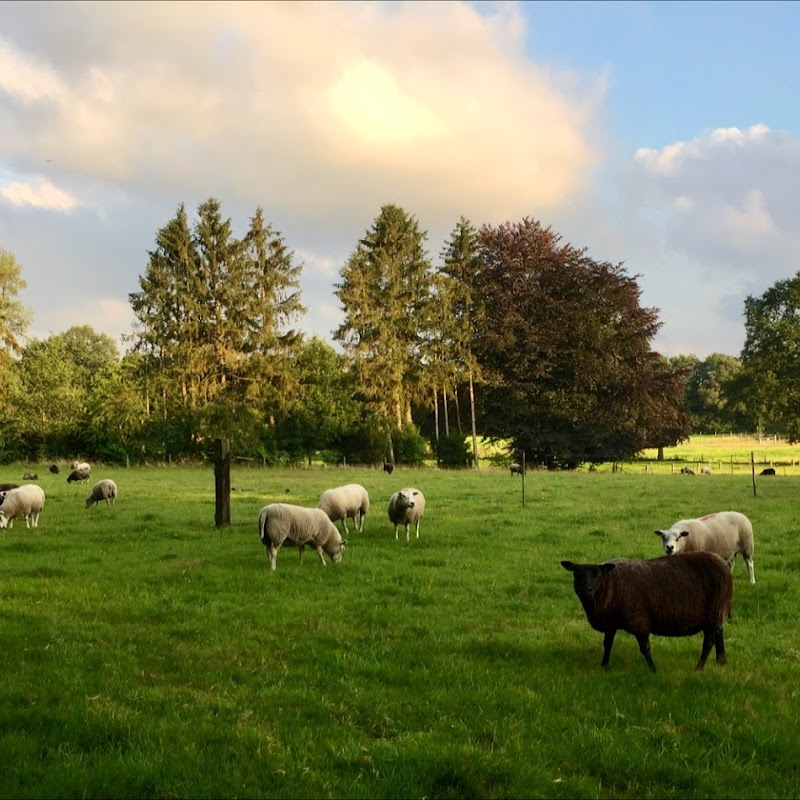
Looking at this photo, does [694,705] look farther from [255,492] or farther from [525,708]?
[255,492]

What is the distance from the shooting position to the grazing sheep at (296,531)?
42.9ft

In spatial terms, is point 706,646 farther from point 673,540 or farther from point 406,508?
point 406,508

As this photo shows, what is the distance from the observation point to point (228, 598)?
1070cm

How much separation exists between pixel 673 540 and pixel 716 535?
157 centimetres

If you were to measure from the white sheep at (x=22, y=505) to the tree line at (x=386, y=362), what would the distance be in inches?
1142

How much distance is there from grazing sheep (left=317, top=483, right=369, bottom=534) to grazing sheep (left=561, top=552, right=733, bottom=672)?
33.2 ft

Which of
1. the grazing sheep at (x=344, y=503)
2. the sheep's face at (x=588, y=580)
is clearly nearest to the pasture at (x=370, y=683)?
the sheep's face at (x=588, y=580)

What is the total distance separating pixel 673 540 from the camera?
1073cm

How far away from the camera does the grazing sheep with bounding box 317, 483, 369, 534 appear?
17.4m

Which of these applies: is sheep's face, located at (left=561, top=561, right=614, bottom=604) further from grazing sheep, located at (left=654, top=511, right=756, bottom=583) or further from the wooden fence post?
the wooden fence post

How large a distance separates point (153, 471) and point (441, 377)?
22.0 metres

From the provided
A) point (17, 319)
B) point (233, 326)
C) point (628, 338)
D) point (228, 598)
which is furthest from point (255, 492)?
point (628, 338)

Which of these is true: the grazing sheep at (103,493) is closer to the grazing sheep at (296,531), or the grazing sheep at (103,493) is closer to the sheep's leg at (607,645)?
the grazing sheep at (296,531)

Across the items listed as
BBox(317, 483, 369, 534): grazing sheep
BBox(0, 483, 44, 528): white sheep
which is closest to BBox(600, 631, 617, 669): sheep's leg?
BBox(317, 483, 369, 534): grazing sheep
